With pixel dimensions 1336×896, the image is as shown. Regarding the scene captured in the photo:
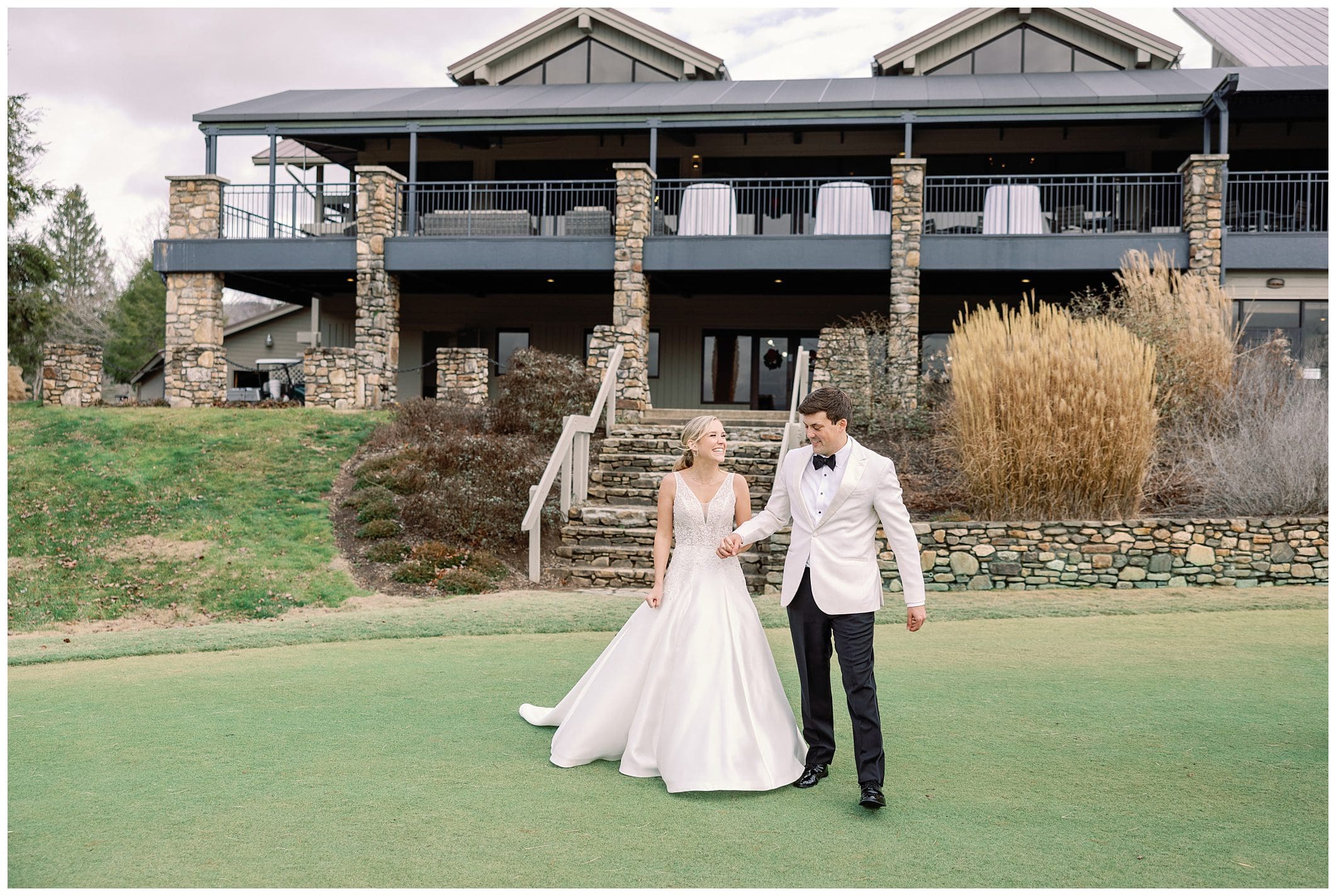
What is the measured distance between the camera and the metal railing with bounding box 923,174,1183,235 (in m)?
18.0

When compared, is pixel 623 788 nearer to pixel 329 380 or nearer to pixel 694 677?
pixel 694 677

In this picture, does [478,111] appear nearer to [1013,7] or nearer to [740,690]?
[1013,7]

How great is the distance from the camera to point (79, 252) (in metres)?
48.3

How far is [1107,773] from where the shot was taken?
4.52 meters

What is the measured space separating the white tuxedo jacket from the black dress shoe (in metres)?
0.72

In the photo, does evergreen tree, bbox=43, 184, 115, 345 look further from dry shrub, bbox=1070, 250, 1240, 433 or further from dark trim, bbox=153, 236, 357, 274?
dry shrub, bbox=1070, 250, 1240, 433

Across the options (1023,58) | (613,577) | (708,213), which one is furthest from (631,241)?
(1023,58)

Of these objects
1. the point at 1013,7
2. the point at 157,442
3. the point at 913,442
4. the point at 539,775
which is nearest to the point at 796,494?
the point at 539,775

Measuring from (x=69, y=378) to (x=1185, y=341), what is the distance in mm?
17173

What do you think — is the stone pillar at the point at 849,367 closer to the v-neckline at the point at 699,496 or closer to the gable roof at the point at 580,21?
the v-neckline at the point at 699,496

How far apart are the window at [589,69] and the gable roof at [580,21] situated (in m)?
0.51

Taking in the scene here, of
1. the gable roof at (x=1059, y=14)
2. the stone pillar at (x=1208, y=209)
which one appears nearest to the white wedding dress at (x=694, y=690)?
the stone pillar at (x=1208, y=209)

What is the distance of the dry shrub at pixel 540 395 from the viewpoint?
14570 millimetres

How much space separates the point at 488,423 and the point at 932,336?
411 inches
